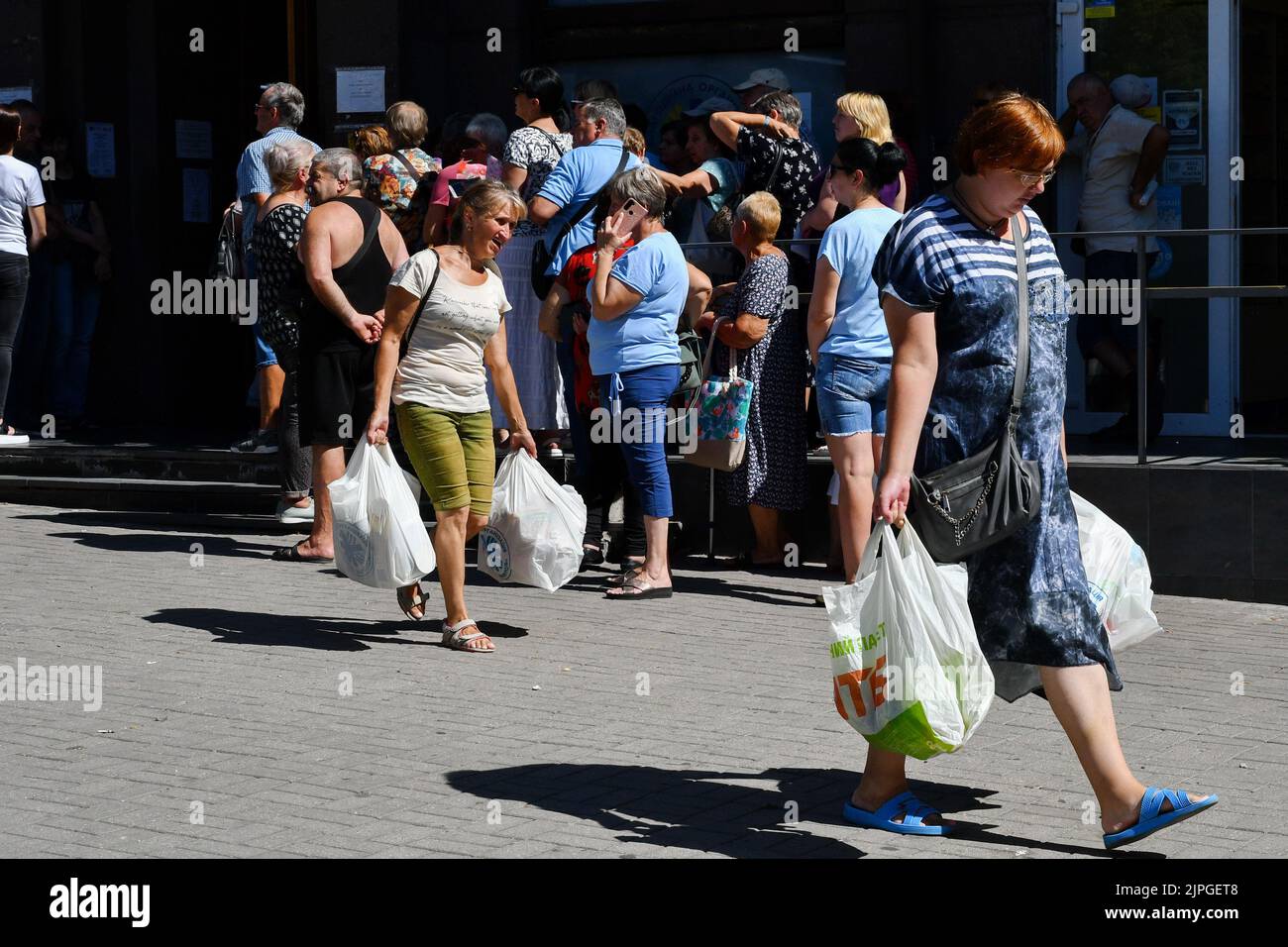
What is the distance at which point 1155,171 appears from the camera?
1078cm

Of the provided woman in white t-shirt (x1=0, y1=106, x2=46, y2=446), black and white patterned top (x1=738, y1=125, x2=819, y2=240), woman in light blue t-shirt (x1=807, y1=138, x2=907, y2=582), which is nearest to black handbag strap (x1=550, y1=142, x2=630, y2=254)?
black and white patterned top (x1=738, y1=125, x2=819, y2=240)

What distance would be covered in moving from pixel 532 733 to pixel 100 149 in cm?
931

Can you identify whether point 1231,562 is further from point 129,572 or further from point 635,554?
point 129,572

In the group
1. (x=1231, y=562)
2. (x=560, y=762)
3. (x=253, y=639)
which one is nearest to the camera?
(x=560, y=762)

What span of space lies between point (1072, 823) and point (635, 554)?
4199mm

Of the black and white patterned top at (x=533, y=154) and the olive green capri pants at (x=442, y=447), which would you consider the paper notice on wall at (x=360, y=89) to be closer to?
the black and white patterned top at (x=533, y=154)

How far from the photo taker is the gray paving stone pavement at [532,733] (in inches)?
207

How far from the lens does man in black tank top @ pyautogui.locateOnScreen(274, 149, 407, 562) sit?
30.4 ft

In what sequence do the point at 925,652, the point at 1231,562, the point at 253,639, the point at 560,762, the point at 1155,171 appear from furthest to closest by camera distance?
the point at 1155,171
the point at 1231,562
the point at 253,639
the point at 560,762
the point at 925,652

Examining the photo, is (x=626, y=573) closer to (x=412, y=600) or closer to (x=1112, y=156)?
(x=412, y=600)

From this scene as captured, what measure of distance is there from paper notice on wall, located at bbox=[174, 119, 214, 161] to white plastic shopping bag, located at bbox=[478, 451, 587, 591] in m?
7.35

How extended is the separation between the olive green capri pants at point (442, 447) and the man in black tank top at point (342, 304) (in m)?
1.57

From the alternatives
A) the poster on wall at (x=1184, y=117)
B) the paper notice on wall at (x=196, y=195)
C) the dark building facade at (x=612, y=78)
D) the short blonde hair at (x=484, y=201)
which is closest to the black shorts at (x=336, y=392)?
the short blonde hair at (x=484, y=201)
